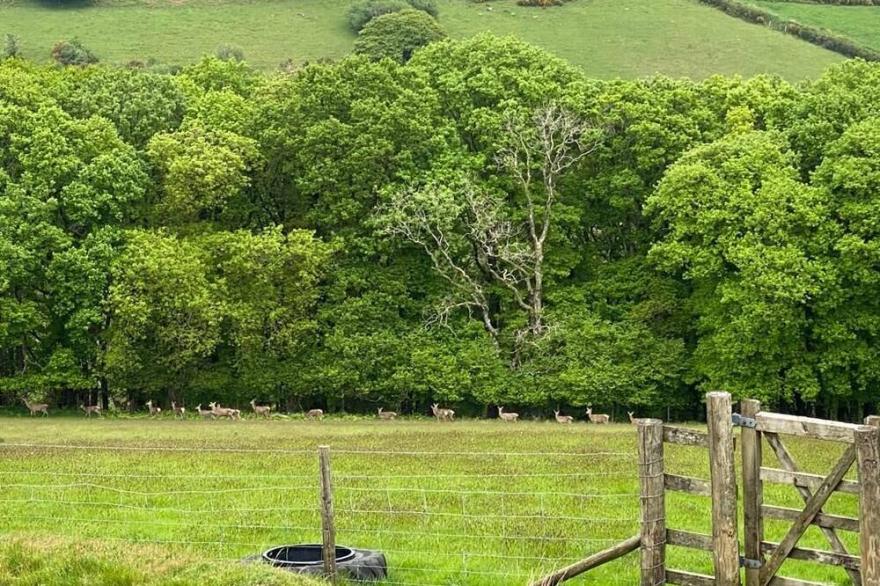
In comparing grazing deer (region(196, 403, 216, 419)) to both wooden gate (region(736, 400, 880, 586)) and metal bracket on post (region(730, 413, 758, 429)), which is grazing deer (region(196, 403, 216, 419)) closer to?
wooden gate (region(736, 400, 880, 586))

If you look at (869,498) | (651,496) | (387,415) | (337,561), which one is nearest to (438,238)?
(387,415)

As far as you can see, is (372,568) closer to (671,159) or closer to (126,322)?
(126,322)

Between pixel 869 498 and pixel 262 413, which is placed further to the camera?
pixel 262 413

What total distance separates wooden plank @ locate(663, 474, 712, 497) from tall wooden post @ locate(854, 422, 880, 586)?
1.74m

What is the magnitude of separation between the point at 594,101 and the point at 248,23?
216ft

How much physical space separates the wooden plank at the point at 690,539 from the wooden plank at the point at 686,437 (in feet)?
3.57

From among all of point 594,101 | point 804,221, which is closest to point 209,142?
point 594,101

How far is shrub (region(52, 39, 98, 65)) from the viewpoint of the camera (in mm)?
97312

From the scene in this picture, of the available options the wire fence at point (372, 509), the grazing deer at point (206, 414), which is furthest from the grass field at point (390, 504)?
the grazing deer at point (206, 414)

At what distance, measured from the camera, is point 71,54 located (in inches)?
3848

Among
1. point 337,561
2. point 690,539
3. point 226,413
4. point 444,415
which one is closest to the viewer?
point 690,539

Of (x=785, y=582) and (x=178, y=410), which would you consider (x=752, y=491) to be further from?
(x=178, y=410)

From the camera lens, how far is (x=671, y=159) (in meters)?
57.5

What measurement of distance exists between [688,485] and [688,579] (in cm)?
123
